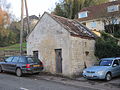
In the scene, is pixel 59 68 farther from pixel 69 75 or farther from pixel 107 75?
pixel 107 75

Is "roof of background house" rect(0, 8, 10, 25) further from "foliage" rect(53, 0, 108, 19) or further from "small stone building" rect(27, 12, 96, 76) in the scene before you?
"small stone building" rect(27, 12, 96, 76)

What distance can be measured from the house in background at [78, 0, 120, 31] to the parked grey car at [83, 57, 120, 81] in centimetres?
1997

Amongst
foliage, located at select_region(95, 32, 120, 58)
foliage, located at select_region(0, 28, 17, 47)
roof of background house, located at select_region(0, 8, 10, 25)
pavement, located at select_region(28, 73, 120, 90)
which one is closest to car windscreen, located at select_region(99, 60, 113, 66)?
pavement, located at select_region(28, 73, 120, 90)

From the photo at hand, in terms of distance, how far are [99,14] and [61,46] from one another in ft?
80.3

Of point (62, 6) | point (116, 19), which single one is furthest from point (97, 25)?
point (62, 6)

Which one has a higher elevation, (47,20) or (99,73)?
(47,20)

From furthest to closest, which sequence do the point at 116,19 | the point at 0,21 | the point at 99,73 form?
1. the point at 0,21
2. the point at 116,19
3. the point at 99,73

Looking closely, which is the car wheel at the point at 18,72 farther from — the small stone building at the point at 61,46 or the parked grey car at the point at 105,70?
the parked grey car at the point at 105,70

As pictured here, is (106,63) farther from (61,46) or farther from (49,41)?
(49,41)

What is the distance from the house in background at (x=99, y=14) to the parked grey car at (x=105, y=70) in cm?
1997

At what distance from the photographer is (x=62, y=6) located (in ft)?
147

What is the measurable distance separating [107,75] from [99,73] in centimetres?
69

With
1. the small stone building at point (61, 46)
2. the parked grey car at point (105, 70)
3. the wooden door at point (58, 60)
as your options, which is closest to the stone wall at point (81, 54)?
the small stone building at point (61, 46)

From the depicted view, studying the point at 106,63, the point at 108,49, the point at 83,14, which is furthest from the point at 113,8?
the point at 106,63
